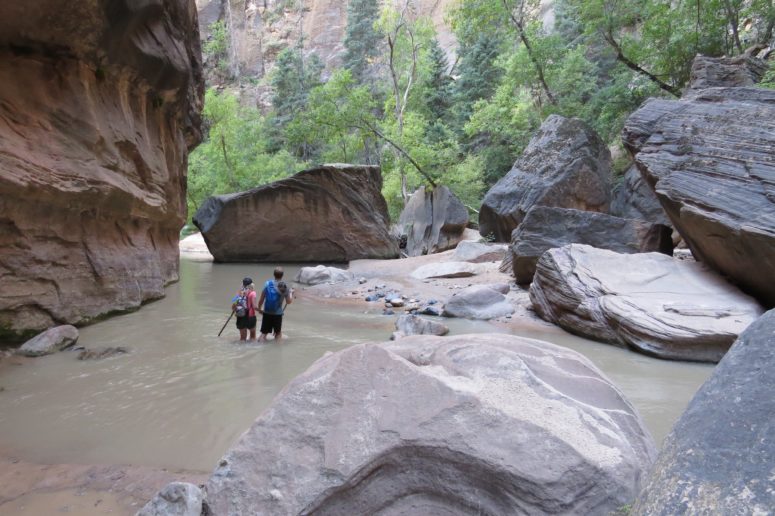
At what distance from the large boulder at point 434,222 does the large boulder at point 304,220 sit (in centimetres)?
149

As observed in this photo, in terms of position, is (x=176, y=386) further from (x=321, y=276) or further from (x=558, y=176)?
(x=558, y=176)

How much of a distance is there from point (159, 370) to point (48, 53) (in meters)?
4.70

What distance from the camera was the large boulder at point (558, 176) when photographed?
1371 cm

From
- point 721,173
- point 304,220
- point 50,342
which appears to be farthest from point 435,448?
point 304,220

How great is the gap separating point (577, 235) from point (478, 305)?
3.07m

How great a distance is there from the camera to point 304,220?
1752cm

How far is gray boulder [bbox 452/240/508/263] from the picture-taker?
12906 mm

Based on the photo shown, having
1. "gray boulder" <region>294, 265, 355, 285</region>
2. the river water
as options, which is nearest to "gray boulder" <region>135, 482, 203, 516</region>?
the river water

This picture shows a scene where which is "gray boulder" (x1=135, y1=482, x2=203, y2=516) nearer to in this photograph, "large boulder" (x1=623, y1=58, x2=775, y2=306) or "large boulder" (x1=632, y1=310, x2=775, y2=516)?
"large boulder" (x1=632, y1=310, x2=775, y2=516)

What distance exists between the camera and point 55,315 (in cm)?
622

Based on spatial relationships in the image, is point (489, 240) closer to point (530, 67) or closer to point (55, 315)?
point (530, 67)

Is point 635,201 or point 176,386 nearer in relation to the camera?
point 176,386

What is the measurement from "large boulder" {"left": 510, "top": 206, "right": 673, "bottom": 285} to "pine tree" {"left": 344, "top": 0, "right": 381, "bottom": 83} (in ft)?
103

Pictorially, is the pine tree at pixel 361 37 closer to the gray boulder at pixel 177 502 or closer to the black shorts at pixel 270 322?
the black shorts at pixel 270 322
